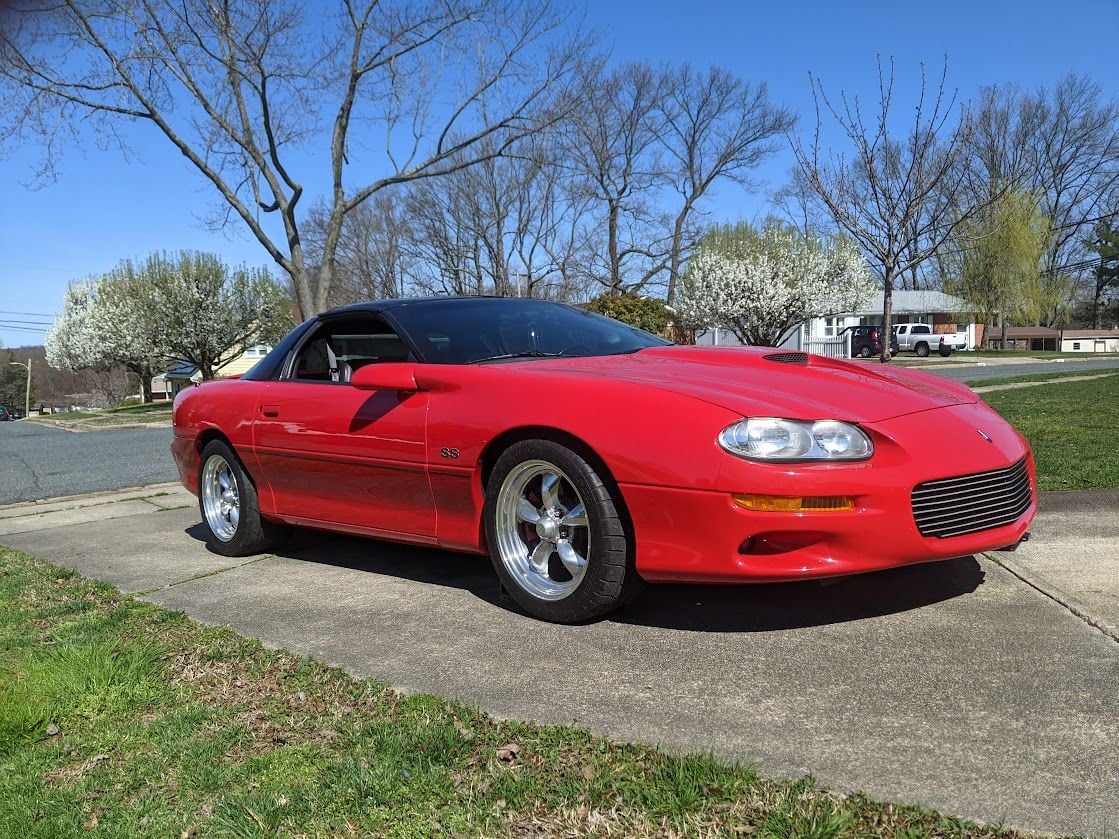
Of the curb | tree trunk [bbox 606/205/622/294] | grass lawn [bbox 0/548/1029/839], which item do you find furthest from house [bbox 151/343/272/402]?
grass lawn [bbox 0/548/1029/839]

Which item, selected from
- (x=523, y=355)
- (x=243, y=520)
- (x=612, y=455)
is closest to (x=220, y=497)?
(x=243, y=520)

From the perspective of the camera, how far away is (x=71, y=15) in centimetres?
1781

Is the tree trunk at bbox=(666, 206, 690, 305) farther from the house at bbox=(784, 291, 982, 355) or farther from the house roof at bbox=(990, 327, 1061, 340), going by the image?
the house roof at bbox=(990, 327, 1061, 340)

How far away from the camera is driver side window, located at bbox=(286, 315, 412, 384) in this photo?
433cm

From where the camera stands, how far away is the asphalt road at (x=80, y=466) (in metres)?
8.94

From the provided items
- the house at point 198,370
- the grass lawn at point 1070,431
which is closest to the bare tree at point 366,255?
the house at point 198,370

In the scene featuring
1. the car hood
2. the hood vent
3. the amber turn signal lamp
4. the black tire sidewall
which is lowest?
the black tire sidewall

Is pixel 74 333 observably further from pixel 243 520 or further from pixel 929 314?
pixel 929 314

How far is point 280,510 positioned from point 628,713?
2.63 metres

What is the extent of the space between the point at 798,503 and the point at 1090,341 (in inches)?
2553

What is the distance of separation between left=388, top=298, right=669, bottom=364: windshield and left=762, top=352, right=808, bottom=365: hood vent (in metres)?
0.70

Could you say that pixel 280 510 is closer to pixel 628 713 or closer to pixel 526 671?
pixel 526 671

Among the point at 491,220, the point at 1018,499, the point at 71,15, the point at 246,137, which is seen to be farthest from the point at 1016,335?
the point at 1018,499

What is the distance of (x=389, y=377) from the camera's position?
3686 mm
